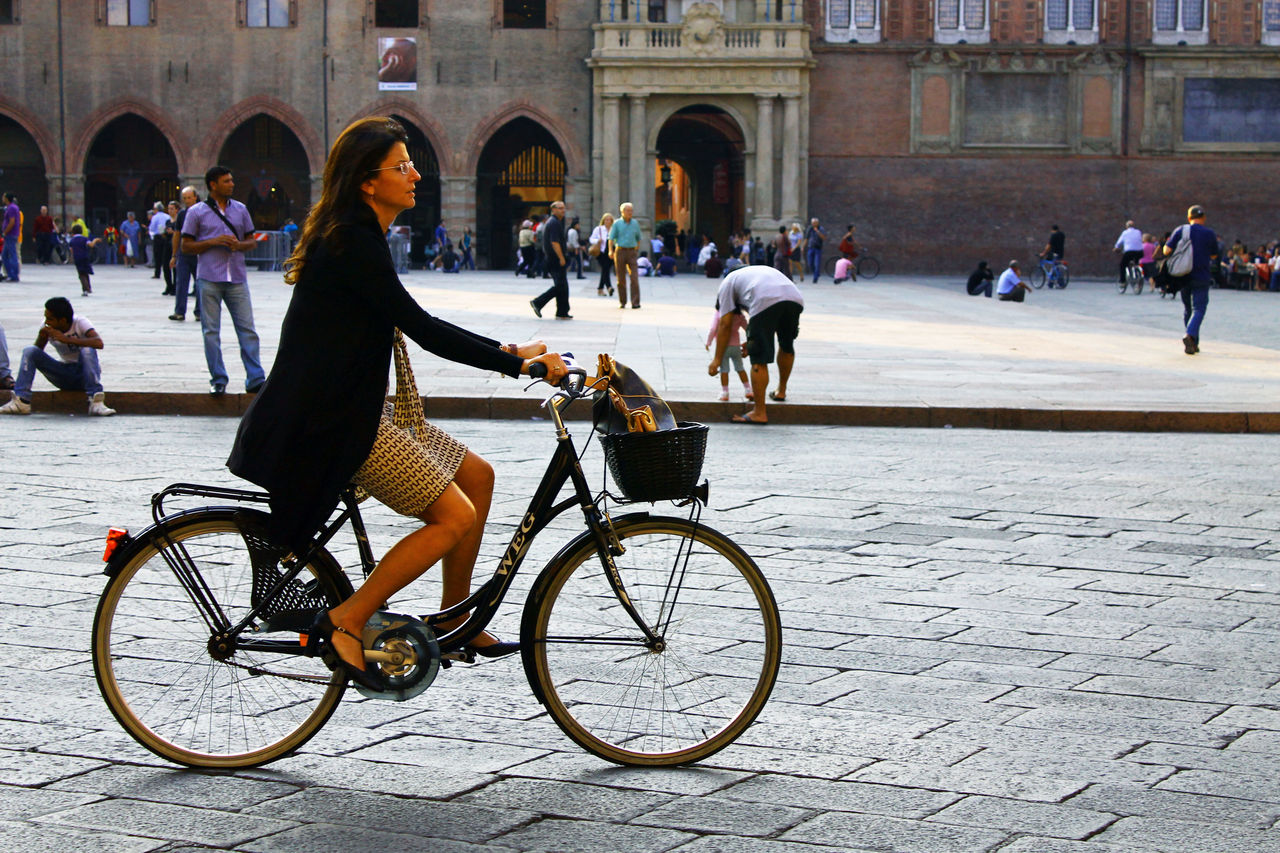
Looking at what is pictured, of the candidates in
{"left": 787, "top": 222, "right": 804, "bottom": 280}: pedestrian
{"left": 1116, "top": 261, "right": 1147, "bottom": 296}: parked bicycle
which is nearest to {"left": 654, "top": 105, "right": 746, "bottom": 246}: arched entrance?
{"left": 787, "top": 222, "right": 804, "bottom": 280}: pedestrian

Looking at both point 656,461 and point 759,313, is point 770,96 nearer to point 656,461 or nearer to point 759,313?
point 759,313

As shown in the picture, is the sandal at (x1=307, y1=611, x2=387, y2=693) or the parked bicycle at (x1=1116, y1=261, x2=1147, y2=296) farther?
the parked bicycle at (x1=1116, y1=261, x2=1147, y2=296)

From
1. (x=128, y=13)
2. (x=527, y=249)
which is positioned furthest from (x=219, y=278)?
(x=128, y=13)

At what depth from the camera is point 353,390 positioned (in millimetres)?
3648

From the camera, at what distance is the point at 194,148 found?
141 feet

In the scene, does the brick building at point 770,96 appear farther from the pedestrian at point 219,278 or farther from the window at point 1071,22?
the pedestrian at point 219,278

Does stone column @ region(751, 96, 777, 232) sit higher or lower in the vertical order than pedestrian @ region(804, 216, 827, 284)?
higher

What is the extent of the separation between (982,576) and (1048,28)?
40.2m

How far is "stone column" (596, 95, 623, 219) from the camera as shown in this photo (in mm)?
42594

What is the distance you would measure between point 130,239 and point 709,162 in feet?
58.1

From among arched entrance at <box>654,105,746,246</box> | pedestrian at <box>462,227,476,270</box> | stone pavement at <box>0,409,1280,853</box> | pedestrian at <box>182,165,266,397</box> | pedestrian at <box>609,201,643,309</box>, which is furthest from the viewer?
arched entrance at <box>654,105,746,246</box>

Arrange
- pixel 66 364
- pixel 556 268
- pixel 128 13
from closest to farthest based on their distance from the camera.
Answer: pixel 66 364
pixel 556 268
pixel 128 13

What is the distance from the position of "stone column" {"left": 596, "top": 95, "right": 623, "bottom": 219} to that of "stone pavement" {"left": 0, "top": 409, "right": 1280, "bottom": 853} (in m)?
35.4

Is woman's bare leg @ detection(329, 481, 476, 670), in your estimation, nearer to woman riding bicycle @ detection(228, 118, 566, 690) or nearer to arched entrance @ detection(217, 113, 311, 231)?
woman riding bicycle @ detection(228, 118, 566, 690)
